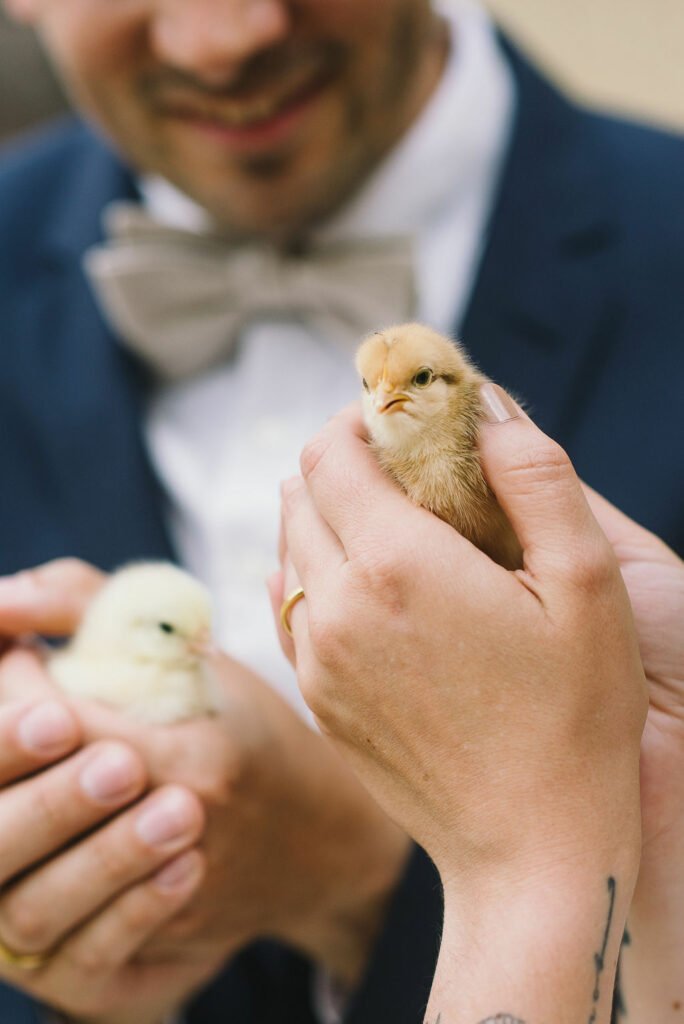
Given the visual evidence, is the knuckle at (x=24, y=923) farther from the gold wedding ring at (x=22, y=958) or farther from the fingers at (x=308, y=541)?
the fingers at (x=308, y=541)

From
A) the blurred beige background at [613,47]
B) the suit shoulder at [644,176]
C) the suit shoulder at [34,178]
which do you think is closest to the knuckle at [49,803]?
the suit shoulder at [644,176]

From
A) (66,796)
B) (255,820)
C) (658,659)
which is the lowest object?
(255,820)

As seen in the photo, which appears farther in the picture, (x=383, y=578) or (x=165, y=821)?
(x=165, y=821)

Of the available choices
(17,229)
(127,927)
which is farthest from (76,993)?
(17,229)

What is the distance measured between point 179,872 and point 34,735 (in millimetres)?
195

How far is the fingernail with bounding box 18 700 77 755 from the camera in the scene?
0.93 meters

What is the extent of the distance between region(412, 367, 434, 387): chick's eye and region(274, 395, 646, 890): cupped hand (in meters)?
0.09

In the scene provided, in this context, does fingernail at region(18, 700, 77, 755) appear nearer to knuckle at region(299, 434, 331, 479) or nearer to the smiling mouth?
knuckle at region(299, 434, 331, 479)

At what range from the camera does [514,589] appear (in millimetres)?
605

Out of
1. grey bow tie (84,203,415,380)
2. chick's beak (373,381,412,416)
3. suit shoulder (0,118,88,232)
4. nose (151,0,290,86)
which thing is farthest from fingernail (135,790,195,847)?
suit shoulder (0,118,88,232)

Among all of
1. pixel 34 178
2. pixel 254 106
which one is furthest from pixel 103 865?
pixel 34 178

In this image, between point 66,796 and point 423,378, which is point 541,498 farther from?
point 66,796

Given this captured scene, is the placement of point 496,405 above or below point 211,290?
above

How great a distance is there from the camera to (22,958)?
1.04 metres
